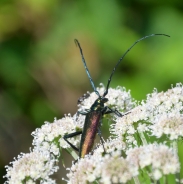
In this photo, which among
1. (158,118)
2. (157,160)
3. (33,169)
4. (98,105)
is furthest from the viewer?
(98,105)

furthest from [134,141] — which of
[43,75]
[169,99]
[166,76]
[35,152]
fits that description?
[43,75]

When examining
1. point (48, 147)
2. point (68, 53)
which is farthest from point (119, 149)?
point (68, 53)

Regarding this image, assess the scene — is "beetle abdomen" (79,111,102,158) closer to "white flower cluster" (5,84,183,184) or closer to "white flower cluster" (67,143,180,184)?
"white flower cluster" (5,84,183,184)

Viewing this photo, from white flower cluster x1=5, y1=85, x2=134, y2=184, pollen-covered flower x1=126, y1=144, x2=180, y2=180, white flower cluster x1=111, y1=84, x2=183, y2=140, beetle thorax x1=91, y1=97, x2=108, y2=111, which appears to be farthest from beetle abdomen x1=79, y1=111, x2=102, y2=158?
pollen-covered flower x1=126, y1=144, x2=180, y2=180

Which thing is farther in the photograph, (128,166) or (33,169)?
(33,169)

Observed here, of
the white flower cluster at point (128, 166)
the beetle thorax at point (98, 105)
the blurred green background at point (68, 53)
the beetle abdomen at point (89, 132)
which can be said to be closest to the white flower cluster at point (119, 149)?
the white flower cluster at point (128, 166)

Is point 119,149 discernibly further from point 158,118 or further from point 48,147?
point 48,147

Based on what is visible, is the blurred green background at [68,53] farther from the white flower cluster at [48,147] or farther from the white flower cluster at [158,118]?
→ the white flower cluster at [158,118]

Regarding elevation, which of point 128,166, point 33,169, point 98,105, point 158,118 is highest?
point 98,105
